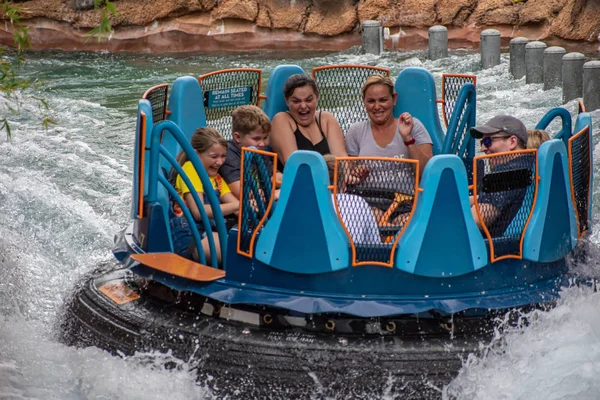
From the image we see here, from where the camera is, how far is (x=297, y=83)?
457cm

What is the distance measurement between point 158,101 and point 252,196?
985mm

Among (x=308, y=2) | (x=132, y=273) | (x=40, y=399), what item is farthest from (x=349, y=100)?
(x=308, y=2)

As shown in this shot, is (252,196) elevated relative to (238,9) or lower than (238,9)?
elevated

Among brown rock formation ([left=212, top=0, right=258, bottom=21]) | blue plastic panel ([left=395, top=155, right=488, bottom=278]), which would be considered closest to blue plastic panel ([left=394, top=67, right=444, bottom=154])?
blue plastic panel ([left=395, top=155, right=488, bottom=278])

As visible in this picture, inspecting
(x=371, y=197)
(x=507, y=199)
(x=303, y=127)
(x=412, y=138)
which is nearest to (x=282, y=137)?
(x=303, y=127)

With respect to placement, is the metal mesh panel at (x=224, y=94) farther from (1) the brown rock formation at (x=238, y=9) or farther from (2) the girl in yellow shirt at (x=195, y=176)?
(1) the brown rock formation at (x=238, y=9)

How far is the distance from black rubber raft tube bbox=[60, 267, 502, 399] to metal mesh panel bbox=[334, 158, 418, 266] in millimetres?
292

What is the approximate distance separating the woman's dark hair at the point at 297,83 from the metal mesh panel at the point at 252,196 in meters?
1.08

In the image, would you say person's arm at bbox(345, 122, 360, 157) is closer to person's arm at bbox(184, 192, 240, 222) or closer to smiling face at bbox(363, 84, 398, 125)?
smiling face at bbox(363, 84, 398, 125)

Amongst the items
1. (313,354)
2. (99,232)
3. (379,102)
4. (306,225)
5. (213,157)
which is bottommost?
(99,232)

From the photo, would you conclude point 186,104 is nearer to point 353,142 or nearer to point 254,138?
point 254,138

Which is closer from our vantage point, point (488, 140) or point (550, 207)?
point (550, 207)

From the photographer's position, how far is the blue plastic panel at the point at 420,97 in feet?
16.1

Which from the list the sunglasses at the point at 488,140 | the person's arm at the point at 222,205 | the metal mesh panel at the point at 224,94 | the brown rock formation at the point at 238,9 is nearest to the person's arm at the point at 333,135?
the metal mesh panel at the point at 224,94
